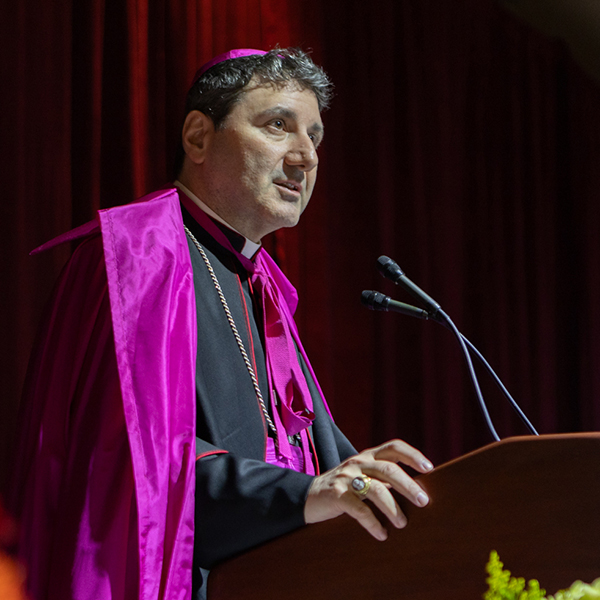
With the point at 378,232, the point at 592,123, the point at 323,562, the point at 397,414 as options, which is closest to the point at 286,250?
the point at 378,232

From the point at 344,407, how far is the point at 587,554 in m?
2.19

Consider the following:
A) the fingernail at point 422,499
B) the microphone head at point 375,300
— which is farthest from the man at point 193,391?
the microphone head at point 375,300

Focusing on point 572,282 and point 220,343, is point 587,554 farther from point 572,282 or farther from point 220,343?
point 572,282

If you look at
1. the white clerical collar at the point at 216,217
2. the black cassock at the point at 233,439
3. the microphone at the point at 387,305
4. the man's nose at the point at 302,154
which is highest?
the man's nose at the point at 302,154

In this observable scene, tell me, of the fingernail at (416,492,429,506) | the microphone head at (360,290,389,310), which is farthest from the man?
the microphone head at (360,290,389,310)

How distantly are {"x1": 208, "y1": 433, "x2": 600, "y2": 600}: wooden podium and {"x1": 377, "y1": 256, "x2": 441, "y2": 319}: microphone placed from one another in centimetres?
69

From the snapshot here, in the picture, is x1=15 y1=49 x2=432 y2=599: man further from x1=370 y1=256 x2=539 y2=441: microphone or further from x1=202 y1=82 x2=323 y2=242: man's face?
x1=370 y1=256 x2=539 y2=441: microphone

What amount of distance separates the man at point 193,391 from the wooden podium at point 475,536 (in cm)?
4

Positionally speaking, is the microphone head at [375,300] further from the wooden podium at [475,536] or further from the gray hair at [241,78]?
the wooden podium at [475,536]

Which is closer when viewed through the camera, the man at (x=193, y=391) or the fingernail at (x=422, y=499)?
the fingernail at (x=422, y=499)

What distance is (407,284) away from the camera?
1.60 metres

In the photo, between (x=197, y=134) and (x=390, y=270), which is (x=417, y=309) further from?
(x=197, y=134)

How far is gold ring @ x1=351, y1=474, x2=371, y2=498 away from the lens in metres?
1.00

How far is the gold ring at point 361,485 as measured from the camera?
100 cm
